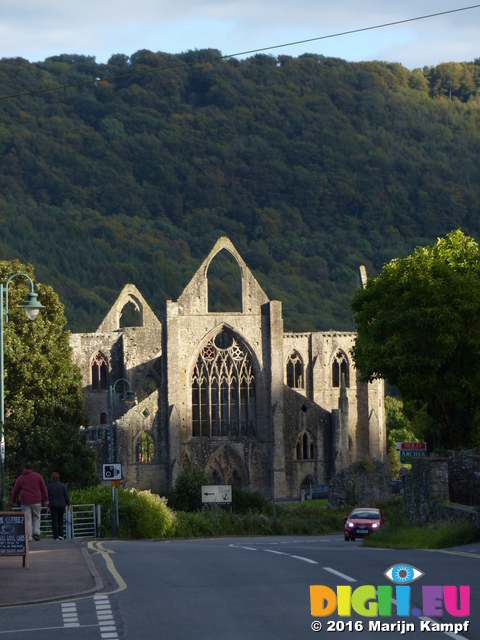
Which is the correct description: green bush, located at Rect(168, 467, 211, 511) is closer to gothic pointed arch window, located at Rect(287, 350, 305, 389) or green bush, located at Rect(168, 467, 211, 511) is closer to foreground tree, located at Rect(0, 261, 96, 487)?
foreground tree, located at Rect(0, 261, 96, 487)

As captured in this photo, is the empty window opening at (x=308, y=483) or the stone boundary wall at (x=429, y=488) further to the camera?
the empty window opening at (x=308, y=483)

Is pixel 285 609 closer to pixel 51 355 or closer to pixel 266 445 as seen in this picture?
pixel 51 355

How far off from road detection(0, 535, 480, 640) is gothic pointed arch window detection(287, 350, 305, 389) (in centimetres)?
6599

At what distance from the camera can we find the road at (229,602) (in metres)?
13.3

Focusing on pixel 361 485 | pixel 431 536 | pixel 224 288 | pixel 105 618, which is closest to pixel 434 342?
pixel 431 536

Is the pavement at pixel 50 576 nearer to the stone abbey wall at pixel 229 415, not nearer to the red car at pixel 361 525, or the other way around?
the red car at pixel 361 525

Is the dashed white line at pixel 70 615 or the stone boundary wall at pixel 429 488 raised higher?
the stone boundary wall at pixel 429 488

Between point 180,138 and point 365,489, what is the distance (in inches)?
5518

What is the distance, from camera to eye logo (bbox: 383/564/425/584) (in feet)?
55.4

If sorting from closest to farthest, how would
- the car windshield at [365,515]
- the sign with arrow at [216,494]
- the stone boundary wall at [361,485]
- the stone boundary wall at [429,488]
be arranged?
the stone boundary wall at [429,488] < the car windshield at [365,515] < the sign with arrow at [216,494] < the stone boundary wall at [361,485]

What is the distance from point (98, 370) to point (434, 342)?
164ft

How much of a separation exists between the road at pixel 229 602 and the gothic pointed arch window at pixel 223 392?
49409 mm

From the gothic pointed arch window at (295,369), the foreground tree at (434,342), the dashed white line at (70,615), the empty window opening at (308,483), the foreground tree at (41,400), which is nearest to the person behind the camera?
the dashed white line at (70,615)

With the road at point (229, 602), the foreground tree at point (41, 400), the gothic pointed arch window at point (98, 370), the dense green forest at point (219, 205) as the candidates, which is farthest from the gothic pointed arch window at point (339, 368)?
the road at point (229, 602)
